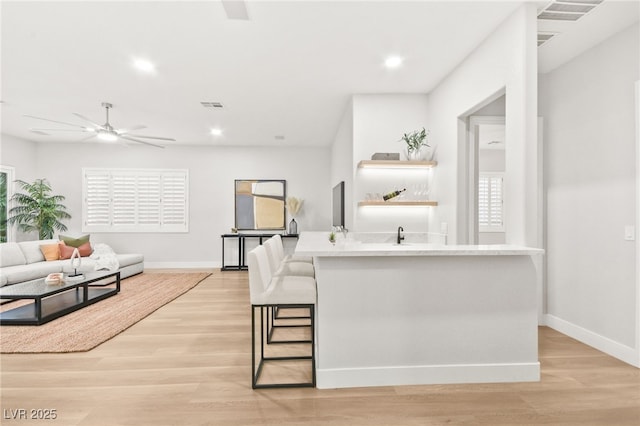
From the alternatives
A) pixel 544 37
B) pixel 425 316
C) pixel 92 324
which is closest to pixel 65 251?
pixel 92 324

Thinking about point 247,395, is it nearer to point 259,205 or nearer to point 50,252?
point 50,252

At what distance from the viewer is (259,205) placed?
7441 mm

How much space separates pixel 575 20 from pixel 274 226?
598cm

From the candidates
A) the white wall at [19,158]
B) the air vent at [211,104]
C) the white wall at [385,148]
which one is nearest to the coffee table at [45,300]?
the air vent at [211,104]

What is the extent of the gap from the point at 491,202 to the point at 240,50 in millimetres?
5494

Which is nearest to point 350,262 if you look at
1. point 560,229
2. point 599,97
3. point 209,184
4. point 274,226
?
point 560,229

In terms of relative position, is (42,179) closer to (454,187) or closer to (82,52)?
(82,52)

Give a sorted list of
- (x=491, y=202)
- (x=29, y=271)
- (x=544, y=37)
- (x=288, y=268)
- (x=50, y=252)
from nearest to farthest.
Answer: (x=544, y=37) < (x=288, y=268) < (x=29, y=271) < (x=50, y=252) < (x=491, y=202)

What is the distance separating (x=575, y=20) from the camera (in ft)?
8.55

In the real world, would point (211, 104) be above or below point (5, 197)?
above

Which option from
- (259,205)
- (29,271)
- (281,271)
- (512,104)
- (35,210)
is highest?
(512,104)

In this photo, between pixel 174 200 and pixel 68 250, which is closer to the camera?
pixel 68 250

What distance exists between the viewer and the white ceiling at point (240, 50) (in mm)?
2533

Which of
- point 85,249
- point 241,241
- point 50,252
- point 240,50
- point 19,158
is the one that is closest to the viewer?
point 240,50
